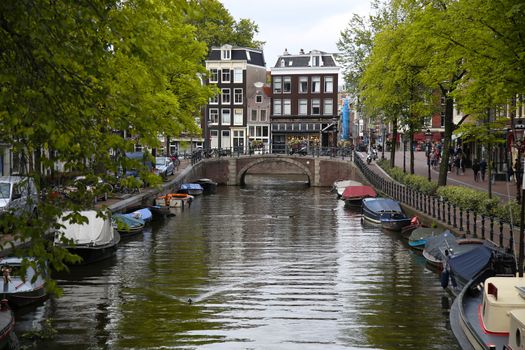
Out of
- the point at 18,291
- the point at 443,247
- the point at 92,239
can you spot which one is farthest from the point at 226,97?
the point at 18,291

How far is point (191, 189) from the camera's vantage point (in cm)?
5344

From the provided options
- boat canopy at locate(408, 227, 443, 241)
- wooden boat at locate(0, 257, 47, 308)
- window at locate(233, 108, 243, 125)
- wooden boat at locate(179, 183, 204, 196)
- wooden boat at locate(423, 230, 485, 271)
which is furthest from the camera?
window at locate(233, 108, 243, 125)

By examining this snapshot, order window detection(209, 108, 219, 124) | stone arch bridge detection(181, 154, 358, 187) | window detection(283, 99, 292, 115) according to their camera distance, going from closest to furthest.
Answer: stone arch bridge detection(181, 154, 358, 187) → window detection(209, 108, 219, 124) → window detection(283, 99, 292, 115)

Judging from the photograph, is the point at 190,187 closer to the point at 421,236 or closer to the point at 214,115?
the point at 421,236

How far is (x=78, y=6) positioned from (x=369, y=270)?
1737 cm

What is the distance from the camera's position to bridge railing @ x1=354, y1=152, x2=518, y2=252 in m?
22.4

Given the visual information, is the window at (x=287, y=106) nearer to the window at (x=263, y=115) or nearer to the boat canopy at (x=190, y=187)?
the window at (x=263, y=115)

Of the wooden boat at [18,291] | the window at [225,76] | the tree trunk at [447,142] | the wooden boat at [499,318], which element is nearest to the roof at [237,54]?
the window at [225,76]

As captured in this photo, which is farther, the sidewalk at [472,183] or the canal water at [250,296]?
the sidewalk at [472,183]

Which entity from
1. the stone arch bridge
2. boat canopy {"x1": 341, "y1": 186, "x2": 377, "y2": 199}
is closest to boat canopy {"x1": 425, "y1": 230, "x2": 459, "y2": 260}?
boat canopy {"x1": 341, "y1": 186, "x2": 377, "y2": 199}

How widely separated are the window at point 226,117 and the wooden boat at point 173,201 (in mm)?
34814

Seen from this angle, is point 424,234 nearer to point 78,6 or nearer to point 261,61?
point 78,6

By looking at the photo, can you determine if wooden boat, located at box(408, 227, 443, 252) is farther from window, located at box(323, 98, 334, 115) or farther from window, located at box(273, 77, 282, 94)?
window, located at box(273, 77, 282, 94)

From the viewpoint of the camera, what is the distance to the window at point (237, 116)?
81.2 meters
